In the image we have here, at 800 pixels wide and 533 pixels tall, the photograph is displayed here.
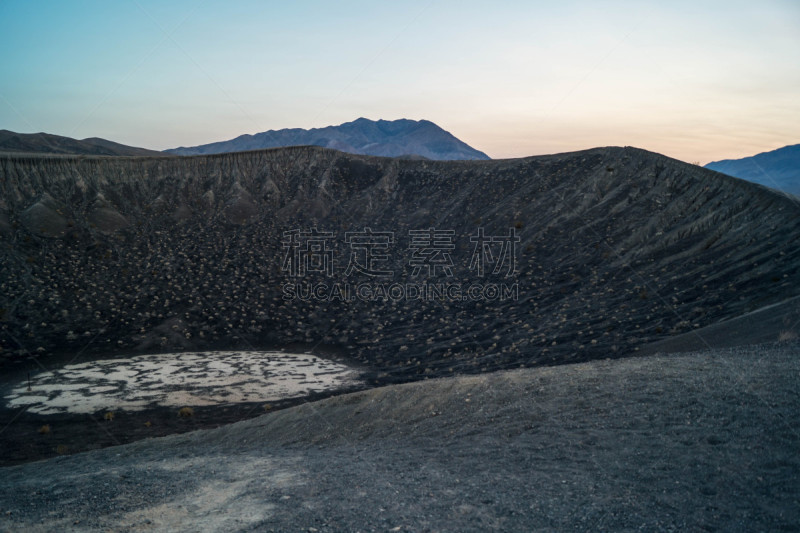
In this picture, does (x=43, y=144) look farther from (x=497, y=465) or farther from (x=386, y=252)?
(x=497, y=465)

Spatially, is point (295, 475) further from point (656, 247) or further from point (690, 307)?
point (656, 247)

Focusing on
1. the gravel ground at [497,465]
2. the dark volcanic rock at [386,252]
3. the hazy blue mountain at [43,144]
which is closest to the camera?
the gravel ground at [497,465]

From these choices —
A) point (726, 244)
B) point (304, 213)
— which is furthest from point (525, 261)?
point (304, 213)

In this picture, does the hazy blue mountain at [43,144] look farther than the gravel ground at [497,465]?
Yes

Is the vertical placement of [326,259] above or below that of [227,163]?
below

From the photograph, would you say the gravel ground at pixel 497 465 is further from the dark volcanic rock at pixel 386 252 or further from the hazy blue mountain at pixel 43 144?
the hazy blue mountain at pixel 43 144

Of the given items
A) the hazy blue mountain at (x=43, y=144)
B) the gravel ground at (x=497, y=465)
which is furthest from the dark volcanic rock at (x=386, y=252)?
the hazy blue mountain at (x=43, y=144)

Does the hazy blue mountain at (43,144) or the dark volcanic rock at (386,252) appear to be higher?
the hazy blue mountain at (43,144)
